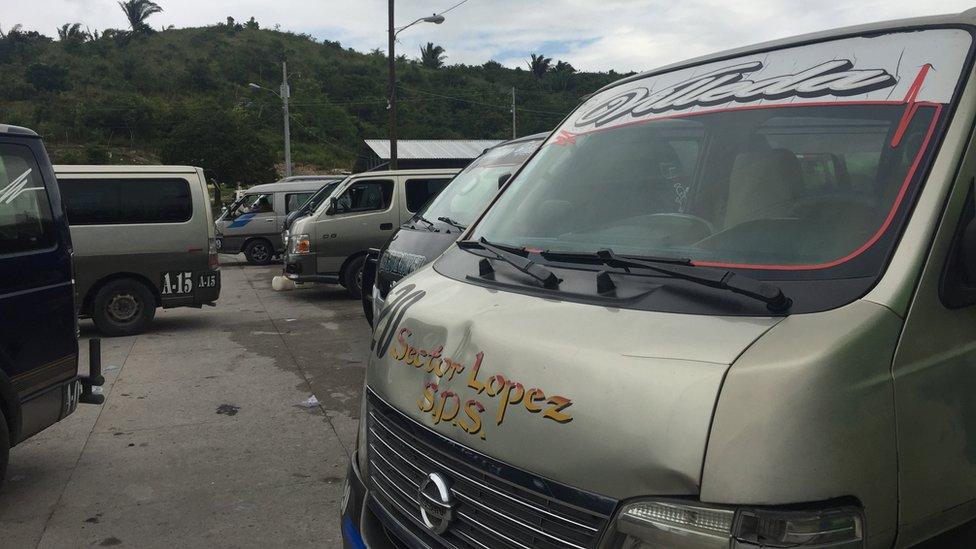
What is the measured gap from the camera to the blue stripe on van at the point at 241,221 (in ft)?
65.6

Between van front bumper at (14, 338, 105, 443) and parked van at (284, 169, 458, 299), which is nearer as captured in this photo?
van front bumper at (14, 338, 105, 443)

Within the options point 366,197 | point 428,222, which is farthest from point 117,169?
point 428,222

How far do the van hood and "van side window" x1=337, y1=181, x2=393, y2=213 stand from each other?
420 inches

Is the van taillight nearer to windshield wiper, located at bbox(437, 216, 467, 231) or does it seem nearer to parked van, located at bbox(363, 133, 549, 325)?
parked van, located at bbox(363, 133, 549, 325)

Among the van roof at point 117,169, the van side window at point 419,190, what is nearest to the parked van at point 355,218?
the van side window at point 419,190

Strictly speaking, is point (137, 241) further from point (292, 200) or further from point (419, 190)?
point (292, 200)

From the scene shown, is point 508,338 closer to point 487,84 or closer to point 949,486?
point 949,486

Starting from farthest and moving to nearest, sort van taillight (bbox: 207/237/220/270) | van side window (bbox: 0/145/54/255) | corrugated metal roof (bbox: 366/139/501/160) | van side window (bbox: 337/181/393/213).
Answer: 1. corrugated metal roof (bbox: 366/139/501/160)
2. van side window (bbox: 337/181/393/213)
3. van taillight (bbox: 207/237/220/270)
4. van side window (bbox: 0/145/54/255)

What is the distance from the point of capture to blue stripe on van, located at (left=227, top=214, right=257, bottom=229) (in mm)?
19984

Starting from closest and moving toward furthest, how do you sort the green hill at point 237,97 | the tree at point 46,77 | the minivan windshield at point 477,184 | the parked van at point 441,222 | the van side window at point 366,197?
the parked van at point 441,222, the minivan windshield at point 477,184, the van side window at point 366,197, the green hill at point 237,97, the tree at point 46,77

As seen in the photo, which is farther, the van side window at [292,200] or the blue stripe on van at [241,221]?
the van side window at [292,200]

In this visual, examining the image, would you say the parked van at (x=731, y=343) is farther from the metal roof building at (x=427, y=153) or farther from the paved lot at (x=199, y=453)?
the metal roof building at (x=427, y=153)

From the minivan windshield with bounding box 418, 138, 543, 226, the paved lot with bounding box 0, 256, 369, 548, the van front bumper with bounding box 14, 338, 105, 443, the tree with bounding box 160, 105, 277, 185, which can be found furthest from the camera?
the tree with bounding box 160, 105, 277, 185

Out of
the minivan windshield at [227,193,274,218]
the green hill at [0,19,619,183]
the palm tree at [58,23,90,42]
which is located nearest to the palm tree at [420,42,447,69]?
the green hill at [0,19,619,183]
